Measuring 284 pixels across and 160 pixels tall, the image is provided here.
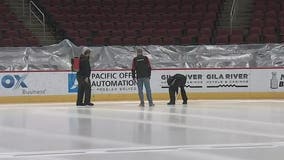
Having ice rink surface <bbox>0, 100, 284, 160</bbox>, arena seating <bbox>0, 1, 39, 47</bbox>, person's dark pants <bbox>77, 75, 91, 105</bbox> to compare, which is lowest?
ice rink surface <bbox>0, 100, 284, 160</bbox>

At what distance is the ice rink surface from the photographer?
5.91 m

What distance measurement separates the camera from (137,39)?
18.0m

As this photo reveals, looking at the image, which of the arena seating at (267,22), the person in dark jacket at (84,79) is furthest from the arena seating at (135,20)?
the person in dark jacket at (84,79)

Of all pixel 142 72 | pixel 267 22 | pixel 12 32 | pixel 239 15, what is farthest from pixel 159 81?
pixel 239 15

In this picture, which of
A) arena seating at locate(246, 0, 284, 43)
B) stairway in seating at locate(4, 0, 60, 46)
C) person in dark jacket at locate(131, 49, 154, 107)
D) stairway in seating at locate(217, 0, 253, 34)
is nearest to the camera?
person in dark jacket at locate(131, 49, 154, 107)

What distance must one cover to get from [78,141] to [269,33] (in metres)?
12.3

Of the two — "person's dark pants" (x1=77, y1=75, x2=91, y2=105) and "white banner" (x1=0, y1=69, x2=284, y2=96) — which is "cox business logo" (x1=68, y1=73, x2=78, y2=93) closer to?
"white banner" (x1=0, y1=69, x2=284, y2=96)

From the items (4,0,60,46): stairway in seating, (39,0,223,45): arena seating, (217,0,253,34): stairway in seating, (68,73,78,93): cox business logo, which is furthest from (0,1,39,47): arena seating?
(217,0,253,34): stairway in seating

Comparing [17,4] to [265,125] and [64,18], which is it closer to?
[64,18]

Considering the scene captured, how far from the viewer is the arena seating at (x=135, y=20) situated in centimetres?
1802

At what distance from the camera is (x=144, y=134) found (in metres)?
7.59

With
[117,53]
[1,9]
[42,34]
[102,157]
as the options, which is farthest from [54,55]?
[102,157]

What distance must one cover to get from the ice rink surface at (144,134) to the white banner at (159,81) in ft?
9.26

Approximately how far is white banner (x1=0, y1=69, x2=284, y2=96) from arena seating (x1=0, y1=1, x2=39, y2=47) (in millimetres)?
2961
